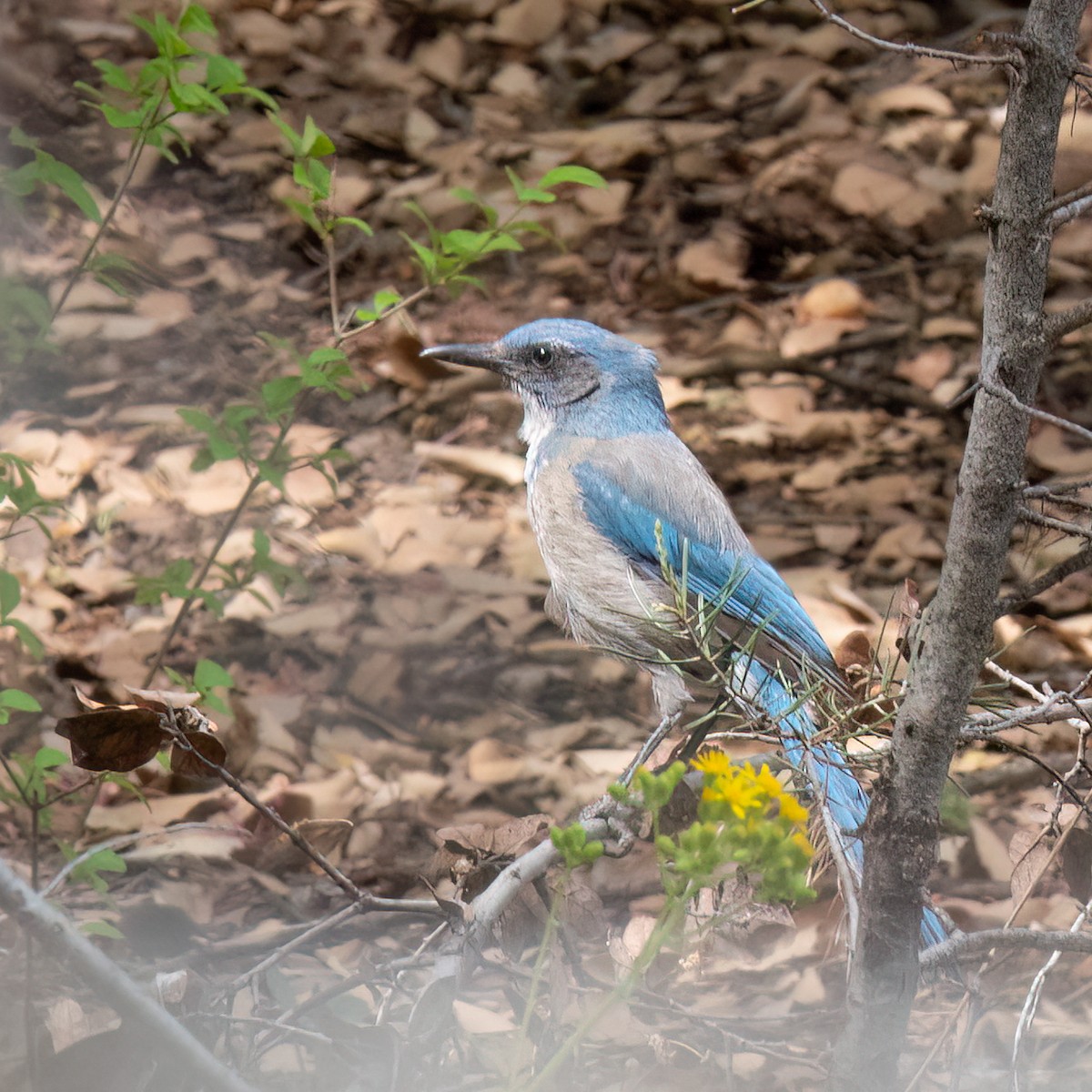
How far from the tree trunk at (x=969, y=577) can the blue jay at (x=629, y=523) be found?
0.10 metres

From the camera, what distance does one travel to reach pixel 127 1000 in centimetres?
100

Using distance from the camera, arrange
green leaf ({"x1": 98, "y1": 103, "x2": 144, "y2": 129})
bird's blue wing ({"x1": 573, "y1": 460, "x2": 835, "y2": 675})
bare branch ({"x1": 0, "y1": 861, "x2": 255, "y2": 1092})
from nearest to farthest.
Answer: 1. bare branch ({"x1": 0, "y1": 861, "x2": 255, "y2": 1092})
2. bird's blue wing ({"x1": 573, "y1": 460, "x2": 835, "y2": 675})
3. green leaf ({"x1": 98, "y1": 103, "x2": 144, "y2": 129})

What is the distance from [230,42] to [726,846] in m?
3.24

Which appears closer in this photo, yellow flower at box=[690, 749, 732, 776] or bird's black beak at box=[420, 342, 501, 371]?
yellow flower at box=[690, 749, 732, 776]

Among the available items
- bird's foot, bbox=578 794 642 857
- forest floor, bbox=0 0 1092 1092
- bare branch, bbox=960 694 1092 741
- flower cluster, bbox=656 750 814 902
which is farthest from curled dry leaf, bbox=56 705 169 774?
bare branch, bbox=960 694 1092 741

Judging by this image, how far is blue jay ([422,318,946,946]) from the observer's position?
1.36 m

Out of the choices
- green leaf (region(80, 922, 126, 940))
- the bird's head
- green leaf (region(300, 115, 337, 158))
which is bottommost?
green leaf (region(80, 922, 126, 940))

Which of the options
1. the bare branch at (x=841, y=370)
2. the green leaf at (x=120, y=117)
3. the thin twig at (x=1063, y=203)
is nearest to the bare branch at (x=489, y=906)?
the thin twig at (x=1063, y=203)

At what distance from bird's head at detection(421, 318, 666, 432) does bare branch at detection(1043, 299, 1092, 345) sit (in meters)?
0.85

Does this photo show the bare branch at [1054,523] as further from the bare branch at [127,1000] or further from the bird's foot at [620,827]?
the bare branch at [127,1000]

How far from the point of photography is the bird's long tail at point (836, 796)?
3.72ft

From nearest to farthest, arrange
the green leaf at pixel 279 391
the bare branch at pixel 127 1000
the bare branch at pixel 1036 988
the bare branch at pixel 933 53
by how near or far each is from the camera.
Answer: the bare branch at pixel 933 53 → the bare branch at pixel 127 1000 → the bare branch at pixel 1036 988 → the green leaf at pixel 279 391

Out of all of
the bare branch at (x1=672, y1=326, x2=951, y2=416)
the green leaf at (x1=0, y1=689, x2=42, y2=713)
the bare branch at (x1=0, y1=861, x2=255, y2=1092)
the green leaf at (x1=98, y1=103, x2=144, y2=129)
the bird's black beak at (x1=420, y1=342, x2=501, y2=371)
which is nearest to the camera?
the bare branch at (x1=0, y1=861, x2=255, y2=1092)

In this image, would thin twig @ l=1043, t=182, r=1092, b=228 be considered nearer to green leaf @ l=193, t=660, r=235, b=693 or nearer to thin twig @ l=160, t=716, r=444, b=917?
thin twig @ l=160, t=716, r=444, b=917
